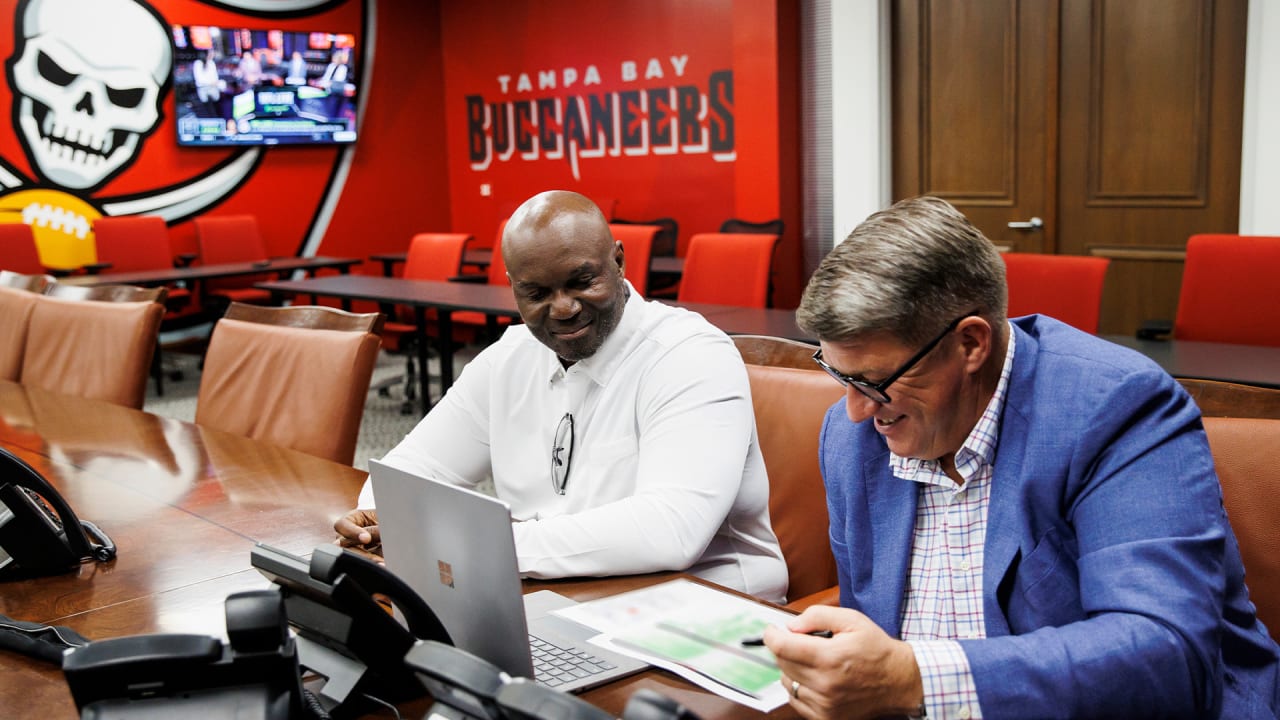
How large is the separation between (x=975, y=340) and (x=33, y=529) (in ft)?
4.75

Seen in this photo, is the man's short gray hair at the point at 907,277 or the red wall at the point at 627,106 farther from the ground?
the red wall at the point at 627,106

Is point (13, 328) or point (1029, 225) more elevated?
point (1029, 225)

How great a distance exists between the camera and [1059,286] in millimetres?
3561

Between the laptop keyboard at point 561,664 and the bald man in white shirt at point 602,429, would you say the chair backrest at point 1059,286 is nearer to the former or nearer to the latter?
the bald man in white shirt at point 602,429

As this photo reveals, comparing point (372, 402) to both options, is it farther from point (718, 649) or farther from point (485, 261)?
point (718, 649)

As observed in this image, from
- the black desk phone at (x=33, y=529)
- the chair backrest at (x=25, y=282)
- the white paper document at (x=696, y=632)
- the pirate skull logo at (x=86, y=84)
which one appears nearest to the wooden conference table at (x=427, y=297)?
the chair backrest at (x=25, y=282)

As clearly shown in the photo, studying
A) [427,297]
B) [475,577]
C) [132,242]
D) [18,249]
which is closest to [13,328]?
[427,297]

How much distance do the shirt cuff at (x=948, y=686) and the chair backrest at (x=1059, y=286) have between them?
8.48 ft

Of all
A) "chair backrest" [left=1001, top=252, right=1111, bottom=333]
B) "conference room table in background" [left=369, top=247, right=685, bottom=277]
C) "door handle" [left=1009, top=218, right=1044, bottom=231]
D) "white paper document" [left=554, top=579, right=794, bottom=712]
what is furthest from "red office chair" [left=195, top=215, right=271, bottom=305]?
"white paper document" [left=554, top=579, right=794, bottom=712]

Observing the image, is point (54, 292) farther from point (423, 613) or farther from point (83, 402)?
point (423, 613)

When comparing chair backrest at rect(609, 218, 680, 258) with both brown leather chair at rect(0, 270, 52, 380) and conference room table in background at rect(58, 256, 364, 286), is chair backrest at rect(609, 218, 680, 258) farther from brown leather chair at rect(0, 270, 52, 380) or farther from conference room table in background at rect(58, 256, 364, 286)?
brown leather chair at rect(0, 270, 52, 380)

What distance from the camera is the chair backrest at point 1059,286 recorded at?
3.49 meters

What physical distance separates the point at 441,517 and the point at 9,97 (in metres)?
7.73

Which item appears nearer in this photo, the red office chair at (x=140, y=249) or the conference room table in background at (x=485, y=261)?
the conference room table in background at (x=485, y=261)
